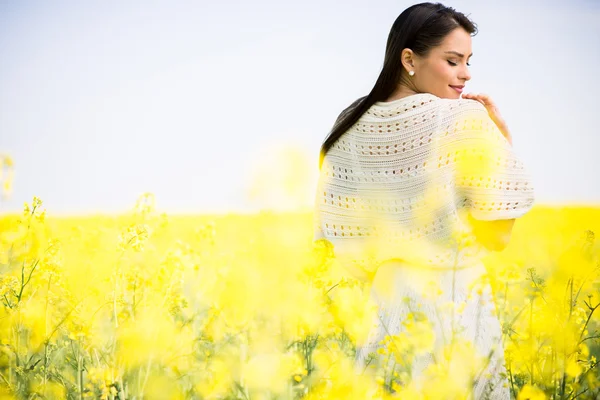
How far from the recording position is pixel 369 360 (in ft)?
5.96

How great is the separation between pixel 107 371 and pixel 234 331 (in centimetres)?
68

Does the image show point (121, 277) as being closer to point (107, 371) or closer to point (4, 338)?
point (107, 371)

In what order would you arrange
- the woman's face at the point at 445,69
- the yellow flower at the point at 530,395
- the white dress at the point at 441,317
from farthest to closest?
the woman's face at the point at 445,69
the white dress at the point at 441,317
the yellow flower at the point at 530,395

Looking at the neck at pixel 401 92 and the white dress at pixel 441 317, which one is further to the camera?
the neck at pixel 401 92

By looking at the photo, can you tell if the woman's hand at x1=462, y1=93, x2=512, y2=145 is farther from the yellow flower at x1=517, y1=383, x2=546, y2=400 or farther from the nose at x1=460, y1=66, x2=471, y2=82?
the yellow flower at x1=517, y1=383, x2=546, y2=400

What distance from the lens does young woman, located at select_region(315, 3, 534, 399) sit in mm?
1703

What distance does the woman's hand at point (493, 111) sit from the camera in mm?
1878

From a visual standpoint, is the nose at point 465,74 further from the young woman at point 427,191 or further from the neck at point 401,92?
the neck at point 401,92

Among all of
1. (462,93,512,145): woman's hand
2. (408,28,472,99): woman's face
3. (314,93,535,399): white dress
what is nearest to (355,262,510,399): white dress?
(314,93,535,399): white dress

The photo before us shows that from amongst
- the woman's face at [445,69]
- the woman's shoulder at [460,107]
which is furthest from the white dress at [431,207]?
the woman's face at [445,69]

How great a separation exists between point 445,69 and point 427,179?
1.30 feet

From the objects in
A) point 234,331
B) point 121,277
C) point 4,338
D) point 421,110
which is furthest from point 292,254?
point 4,338

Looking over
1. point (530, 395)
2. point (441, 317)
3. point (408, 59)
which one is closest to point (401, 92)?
point (408, 59)

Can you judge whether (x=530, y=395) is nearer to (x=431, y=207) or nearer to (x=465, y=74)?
(x=431, y=207)
